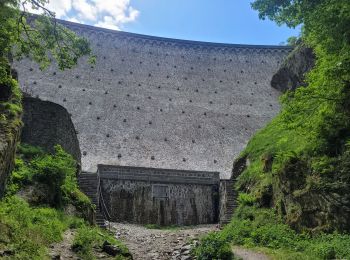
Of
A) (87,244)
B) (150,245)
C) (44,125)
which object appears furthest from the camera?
(44,125)

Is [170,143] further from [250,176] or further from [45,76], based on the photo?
[45,76]

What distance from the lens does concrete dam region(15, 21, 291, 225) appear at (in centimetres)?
1797

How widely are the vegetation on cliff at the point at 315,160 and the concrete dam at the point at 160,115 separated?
430 centimetres

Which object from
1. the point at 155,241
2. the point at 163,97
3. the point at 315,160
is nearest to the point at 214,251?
the point at 155,241

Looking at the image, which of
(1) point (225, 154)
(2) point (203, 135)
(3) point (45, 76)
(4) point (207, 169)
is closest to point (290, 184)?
(4) point (207, 169)

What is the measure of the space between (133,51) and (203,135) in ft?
37.8

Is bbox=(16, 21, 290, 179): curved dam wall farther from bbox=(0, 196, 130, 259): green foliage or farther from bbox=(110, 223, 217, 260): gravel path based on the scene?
bbox=(0, 196, 130, 259): green foliage

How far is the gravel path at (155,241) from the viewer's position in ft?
36.1

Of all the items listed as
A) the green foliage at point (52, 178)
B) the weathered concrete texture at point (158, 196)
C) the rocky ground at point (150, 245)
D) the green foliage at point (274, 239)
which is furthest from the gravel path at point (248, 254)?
the weathered concrete texture at point (158, 196)

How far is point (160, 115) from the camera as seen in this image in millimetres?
26125

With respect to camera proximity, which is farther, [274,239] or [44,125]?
[44,125]

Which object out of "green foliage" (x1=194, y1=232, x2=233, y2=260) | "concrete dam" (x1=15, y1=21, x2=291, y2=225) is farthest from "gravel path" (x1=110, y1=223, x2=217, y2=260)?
"concrete dam" (x1=15, y1=21, x2=291, y2=225)

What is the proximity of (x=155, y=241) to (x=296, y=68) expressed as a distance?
1557cm

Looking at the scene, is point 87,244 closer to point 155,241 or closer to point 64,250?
point 64,250
